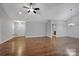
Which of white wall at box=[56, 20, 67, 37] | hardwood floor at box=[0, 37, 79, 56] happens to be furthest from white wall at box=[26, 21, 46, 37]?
white wall at box=[56, 20, 67, 37]

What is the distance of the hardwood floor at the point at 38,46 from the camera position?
Answer: 2.00 m

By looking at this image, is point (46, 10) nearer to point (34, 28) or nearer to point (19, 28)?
point (34, 28)

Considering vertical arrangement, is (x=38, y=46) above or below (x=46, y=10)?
below

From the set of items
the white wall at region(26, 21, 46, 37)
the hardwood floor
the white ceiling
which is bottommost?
the hardwood floor

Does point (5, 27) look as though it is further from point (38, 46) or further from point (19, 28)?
point (38, 46)

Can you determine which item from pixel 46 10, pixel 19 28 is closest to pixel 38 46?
pixel 19 28

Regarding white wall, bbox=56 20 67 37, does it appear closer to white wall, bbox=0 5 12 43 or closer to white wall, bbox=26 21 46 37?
white wall, bbox=26 21 46 37

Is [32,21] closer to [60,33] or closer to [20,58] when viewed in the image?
[60,33]

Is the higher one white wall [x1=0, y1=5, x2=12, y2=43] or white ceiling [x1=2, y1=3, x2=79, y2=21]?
white ceiling [x1=2, y1=3, x2=79, y2=21]

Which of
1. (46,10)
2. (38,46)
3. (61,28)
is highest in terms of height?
(46,10)

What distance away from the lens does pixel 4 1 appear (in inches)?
78.3

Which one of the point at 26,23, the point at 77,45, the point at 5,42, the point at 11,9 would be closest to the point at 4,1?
the point at 11,9

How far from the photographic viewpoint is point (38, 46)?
2.03 metres

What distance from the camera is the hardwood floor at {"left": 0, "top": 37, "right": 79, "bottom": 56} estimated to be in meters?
2.00
